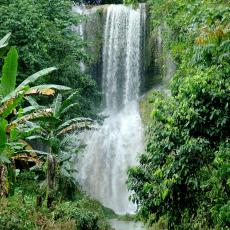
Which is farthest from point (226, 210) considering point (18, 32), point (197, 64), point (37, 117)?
point (18, 32)

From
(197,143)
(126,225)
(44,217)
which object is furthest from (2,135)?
(126,225)

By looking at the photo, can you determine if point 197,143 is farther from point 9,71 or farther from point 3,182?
point 9,71

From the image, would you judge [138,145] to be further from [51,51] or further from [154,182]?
[154,182]

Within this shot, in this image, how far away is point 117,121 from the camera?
25.8 metres

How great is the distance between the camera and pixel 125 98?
86.1 ft

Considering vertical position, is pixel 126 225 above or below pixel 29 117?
below

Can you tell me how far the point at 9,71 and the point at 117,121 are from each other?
51.4ft

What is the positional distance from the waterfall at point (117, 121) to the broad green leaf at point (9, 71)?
42.8 feet

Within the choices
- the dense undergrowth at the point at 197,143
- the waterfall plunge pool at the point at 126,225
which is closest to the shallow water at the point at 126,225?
the waterfall plunge pool at the point at 126,225

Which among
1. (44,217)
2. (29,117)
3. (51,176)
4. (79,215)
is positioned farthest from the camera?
(51,176)

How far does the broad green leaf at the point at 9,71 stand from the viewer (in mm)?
10266

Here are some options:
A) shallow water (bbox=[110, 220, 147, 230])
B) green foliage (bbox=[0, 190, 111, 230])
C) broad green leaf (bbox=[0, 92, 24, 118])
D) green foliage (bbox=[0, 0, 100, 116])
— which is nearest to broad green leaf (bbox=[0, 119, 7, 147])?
broad green leaf (bbox=[0, 92, 24, 118])

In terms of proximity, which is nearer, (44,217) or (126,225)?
(44,217)

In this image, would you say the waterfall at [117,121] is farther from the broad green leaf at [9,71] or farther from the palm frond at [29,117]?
the broad green leaf at [9,71]
